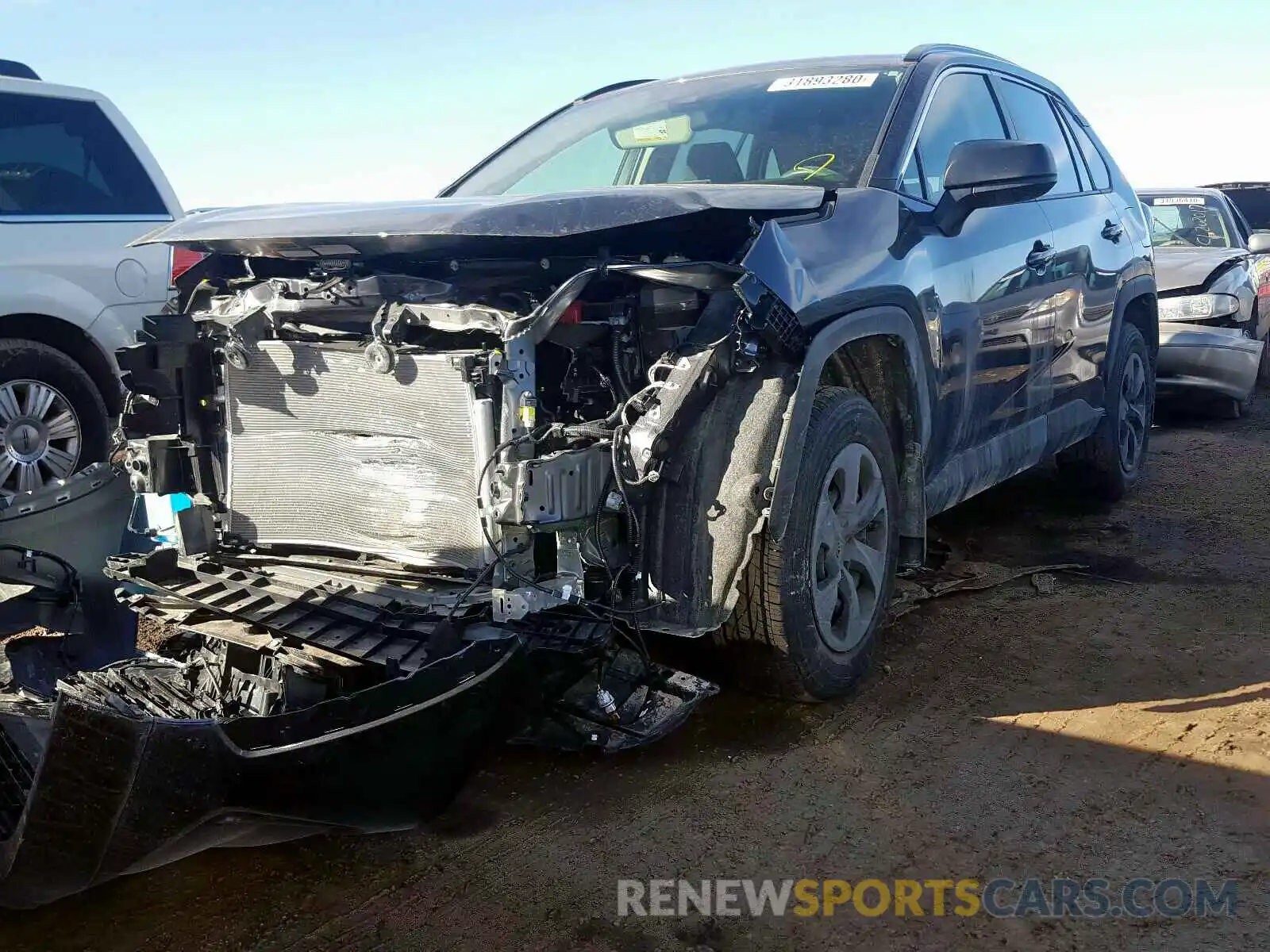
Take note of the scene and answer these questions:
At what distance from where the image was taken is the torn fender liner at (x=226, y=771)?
7.06ft

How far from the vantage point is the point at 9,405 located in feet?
17.5

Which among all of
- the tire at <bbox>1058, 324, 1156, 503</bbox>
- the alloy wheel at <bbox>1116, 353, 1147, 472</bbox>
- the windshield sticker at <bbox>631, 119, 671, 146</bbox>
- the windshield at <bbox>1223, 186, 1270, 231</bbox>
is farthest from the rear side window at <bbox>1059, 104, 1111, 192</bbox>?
the windshield at <bbox>1223, 186, 1270, 231</bbox>

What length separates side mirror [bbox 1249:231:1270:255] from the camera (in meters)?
8.81

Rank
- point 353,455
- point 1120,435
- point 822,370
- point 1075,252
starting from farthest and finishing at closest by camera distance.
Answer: point 1120,435, point 1075,252, point 822,370, point 353,455

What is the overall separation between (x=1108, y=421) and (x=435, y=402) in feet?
13.5

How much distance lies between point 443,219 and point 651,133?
1.77 metres

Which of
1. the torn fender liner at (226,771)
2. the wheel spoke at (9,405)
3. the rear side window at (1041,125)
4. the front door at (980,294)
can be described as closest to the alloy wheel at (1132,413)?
the rear side window at (1041,125)

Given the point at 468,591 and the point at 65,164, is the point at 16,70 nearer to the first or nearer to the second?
the point at 65,164

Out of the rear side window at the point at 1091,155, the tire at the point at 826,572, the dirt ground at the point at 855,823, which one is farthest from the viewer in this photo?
the rear side window at the point at 1091,155

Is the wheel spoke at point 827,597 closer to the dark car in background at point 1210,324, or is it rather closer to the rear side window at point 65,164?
the rear side window at point 65,164

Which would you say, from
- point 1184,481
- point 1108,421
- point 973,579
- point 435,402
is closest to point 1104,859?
point 435,402

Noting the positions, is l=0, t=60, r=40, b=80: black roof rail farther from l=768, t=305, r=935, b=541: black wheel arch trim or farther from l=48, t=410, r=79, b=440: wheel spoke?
l=768, t=305, r=935, b=541: black wheel arch trim

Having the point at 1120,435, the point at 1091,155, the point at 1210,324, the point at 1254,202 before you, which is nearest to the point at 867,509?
the point at 1120,435

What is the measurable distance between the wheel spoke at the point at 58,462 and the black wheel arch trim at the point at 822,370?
3829 mm
